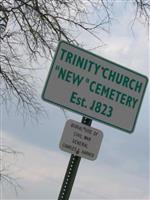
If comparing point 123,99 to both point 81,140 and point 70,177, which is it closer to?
point 81,140

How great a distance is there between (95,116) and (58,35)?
4.64m

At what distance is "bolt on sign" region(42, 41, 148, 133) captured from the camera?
4.39 m

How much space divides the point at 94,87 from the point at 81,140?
408 millimetres

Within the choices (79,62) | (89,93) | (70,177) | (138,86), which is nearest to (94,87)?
(89,93)

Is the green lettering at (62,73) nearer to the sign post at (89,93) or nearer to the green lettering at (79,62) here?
the sign post at (89,93)

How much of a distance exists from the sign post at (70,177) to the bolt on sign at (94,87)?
6.7 inches

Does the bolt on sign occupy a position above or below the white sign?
above

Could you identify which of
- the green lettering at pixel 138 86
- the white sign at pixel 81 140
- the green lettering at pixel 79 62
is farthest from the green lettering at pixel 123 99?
the green lettering at pixel 79 62

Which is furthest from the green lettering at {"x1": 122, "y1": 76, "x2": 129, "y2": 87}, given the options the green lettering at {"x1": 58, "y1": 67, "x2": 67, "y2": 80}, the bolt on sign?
the green lettering at {"x1": 58, "y1": 67, "x2": 67, "y2": 80}

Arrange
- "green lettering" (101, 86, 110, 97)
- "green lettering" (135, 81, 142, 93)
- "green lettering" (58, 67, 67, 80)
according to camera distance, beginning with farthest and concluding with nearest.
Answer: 1. "green lettering" (135, 81, 142, 93)
2. "green lettering" (101, 86, 110, 97)
3. "green lettering" (58, 67, 67, 80)

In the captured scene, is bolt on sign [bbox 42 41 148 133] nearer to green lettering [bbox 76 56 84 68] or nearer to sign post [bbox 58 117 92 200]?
green lettering [bbox 76 56 84 68]

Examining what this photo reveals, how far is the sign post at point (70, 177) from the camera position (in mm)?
4406

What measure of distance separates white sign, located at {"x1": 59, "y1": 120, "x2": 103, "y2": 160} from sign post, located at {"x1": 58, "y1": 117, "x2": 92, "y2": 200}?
0.18ft

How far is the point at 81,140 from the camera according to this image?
445 cm
